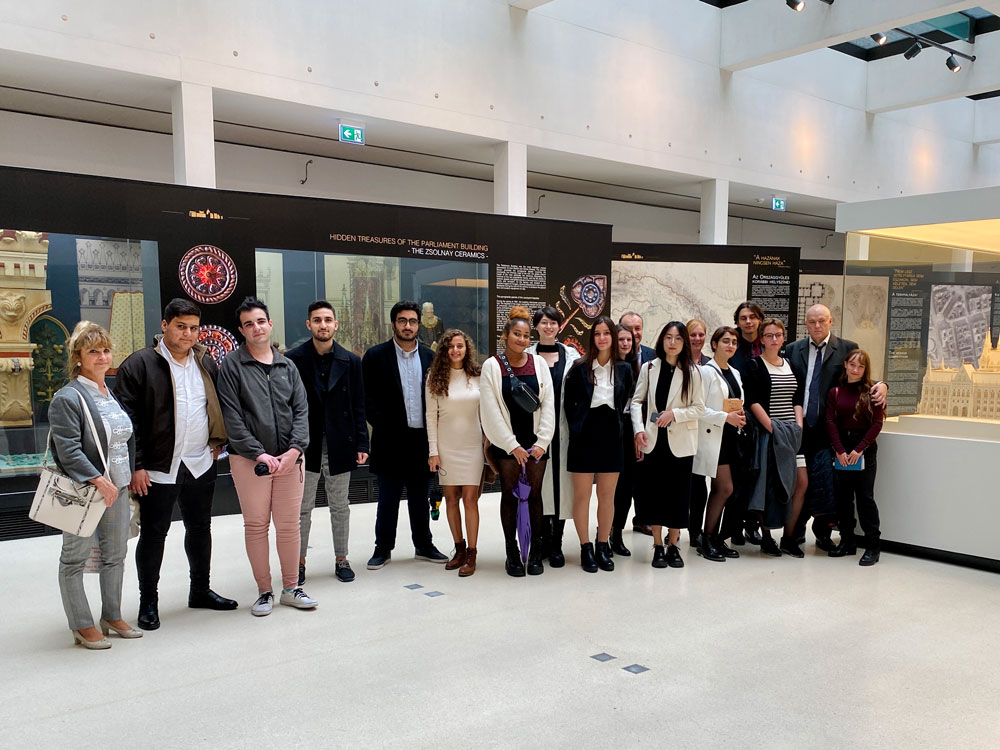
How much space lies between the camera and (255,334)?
14.1 feet

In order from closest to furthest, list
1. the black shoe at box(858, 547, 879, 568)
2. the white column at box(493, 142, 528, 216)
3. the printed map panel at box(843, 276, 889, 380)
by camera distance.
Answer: the black shoe at box(858, 547, 879, 568) → the printed map panel at box(843, 276, 889, 380) → the white column at box(493, 142, 528, 216)

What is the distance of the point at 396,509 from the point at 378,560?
39 cm

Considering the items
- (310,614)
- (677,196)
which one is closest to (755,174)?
(677,196)

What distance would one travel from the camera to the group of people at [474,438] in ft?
13.4

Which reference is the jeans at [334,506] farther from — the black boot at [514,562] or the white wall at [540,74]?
the white wall at [540,74]

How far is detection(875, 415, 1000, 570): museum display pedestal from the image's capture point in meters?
5.27

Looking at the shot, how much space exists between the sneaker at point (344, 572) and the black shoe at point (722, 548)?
274 centimetres

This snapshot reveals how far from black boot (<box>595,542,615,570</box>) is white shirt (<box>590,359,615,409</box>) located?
1.04 m

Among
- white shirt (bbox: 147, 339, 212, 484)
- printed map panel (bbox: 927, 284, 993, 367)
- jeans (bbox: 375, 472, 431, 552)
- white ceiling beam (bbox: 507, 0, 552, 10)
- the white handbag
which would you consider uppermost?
white ceiling beam (bbox: 507, 0, 552, 10)

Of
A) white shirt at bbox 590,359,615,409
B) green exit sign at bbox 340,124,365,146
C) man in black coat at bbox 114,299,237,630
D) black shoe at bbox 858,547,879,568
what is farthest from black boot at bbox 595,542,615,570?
green exit sign at bbox 340,124,365,146

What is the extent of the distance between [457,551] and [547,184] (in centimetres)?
933

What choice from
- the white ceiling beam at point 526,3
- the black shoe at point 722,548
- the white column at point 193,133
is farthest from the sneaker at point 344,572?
the white ceiling beam at point 526,3

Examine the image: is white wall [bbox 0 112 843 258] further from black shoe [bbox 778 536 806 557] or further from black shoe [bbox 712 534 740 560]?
Answer: black shoe [bbox 778 536 806 557]

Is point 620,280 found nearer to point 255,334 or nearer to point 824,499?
point 824,499
